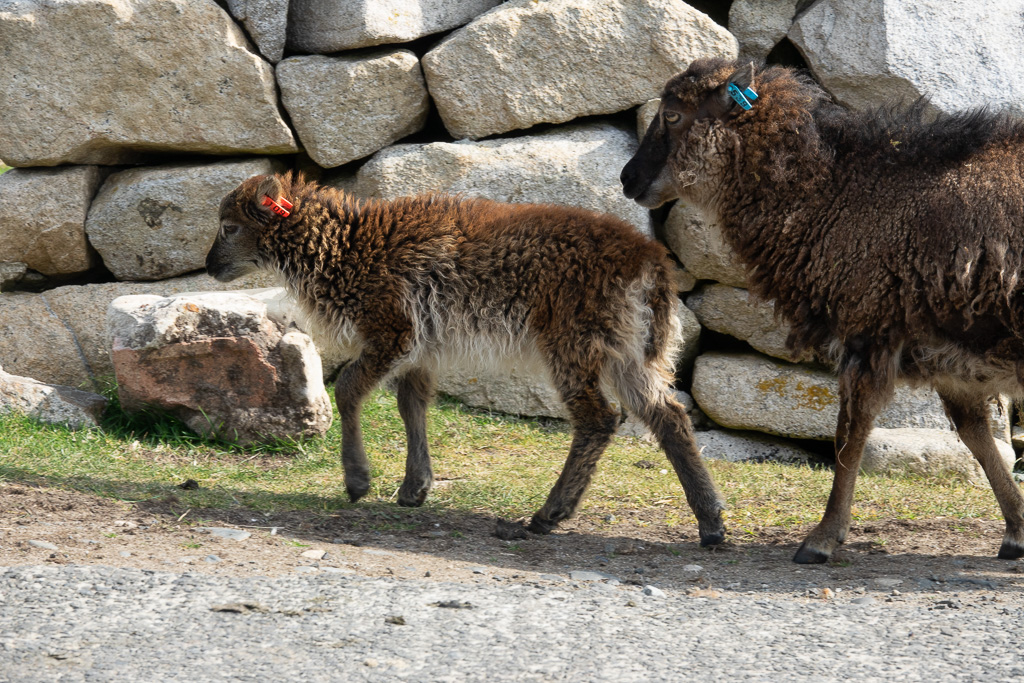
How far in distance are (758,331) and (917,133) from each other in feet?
10.0

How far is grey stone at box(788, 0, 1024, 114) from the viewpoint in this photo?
24.9 ft

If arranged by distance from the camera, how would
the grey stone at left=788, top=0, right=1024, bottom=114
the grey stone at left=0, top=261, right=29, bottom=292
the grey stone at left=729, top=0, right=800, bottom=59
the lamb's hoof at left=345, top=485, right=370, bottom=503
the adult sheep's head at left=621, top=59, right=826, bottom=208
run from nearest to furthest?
the adult sheep's head at left=621, top=59, right=826, bottom=208 < the lamb's hoof at left=345, top=485, right=370, bottom=503 < the grey stone at left=788, top=0, right=1024, bottom=114 < the grey stone at left=729, top=0, right=800, bottom=59 < the grey stone at left=0, top=261, right=29, bottom=292

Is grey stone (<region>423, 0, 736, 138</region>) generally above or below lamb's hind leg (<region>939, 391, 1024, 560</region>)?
above

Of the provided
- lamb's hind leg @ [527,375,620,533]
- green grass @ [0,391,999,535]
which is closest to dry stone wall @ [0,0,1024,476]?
green grass @ [0,391,999,535]

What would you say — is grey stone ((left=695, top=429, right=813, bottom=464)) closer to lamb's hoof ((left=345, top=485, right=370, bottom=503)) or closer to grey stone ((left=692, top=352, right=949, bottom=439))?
grey stone ((left=692, top=352, right=949, bottom=439))

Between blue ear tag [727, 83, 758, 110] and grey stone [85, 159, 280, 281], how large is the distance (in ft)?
13.8

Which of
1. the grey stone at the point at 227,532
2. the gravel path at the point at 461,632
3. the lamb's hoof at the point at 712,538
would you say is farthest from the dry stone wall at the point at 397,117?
the gravel path at the point at 461,632

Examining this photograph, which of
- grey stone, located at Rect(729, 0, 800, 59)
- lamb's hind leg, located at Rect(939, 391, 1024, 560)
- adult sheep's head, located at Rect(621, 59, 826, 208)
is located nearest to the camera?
adult sheep's head, located at Rect(621, 59, 826, 208)

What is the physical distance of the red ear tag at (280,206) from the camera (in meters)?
6.06

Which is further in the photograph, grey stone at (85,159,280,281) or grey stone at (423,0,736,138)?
grey stone at (85,159,280,281)

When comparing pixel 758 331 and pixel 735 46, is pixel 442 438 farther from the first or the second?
pixel 735 46

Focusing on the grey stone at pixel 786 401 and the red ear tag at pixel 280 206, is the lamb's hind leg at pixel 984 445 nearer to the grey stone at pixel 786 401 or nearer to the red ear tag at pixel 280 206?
the grey stone at pixel 786 401

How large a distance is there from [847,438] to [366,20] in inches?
191

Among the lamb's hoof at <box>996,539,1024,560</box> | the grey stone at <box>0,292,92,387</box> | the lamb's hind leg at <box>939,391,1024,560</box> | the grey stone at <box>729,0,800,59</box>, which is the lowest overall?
the grey stone at <box>0,292,92,387</box>
